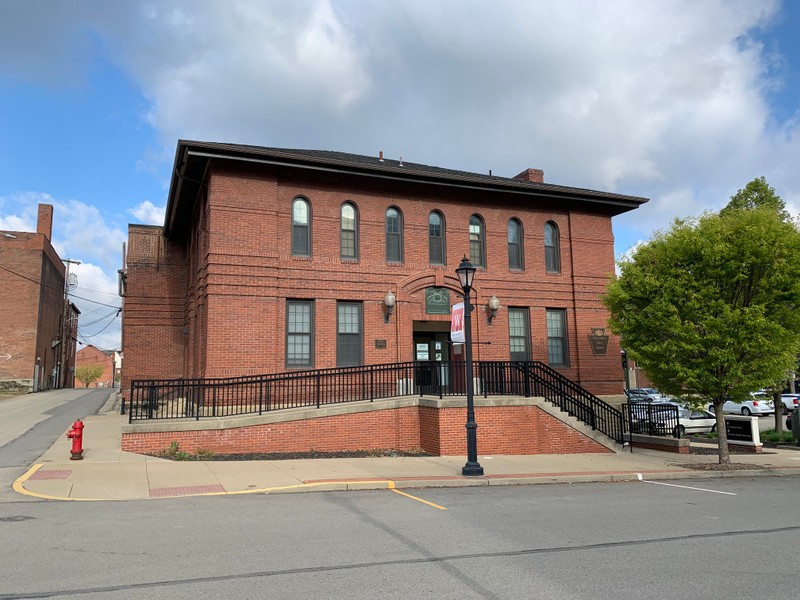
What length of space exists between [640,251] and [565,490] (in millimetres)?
6985

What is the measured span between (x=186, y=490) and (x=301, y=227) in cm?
937

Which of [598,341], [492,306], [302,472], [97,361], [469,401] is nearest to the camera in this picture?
Answer: [302,472]

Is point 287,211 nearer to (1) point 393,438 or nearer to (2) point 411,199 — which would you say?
(2) point 411,199

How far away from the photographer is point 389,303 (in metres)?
18.1

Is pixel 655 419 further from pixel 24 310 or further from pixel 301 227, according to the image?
pixel 24 310

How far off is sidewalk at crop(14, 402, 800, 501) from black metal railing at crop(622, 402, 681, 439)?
76.8 inches

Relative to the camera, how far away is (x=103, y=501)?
30.8ft

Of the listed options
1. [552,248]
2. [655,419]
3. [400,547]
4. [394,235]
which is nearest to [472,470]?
[400,547]

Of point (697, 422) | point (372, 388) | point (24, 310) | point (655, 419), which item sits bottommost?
point (697, 422)

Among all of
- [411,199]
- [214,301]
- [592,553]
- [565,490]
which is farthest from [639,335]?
[214,301]

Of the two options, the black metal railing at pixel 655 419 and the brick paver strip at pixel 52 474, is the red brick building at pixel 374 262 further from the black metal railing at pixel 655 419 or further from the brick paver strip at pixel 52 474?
the brick paver strip at pixel 52 474

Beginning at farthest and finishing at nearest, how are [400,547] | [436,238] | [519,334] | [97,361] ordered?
[97,361]
[519,334]
[436,238]
[400,547]

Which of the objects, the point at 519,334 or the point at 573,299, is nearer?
the point at 519,334

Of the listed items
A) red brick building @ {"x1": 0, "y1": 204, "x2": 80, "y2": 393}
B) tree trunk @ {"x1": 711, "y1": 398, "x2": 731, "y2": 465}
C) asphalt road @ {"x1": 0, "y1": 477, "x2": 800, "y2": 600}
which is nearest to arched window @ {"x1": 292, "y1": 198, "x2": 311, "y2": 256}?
asphalt road @ {"x1": 0, "y1": 477, "x2": 800, "y2": 600}
